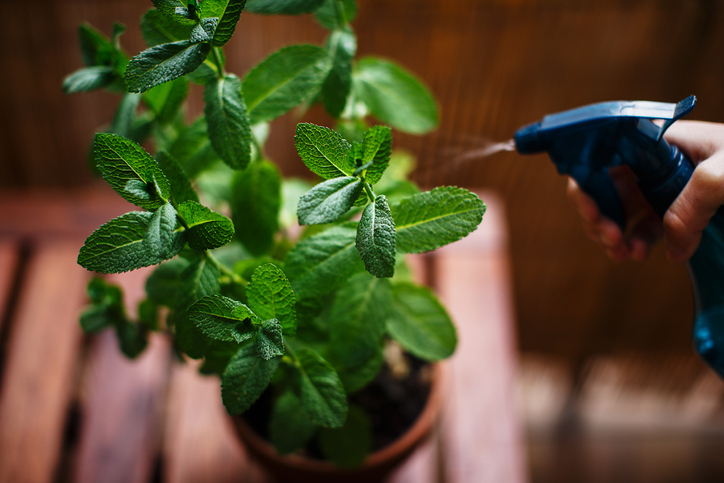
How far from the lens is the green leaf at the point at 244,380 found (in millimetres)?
386

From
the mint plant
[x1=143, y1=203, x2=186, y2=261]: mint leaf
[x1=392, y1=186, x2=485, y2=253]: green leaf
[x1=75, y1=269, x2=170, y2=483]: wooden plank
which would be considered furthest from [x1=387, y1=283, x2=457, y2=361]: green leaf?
[x1=75, y1=269, x2=170, y2=483]: wooden plank

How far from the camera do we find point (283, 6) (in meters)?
0.43

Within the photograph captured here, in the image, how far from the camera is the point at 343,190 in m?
0.37

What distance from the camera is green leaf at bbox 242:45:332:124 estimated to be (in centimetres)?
45

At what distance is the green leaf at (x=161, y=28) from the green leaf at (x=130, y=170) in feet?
0.32

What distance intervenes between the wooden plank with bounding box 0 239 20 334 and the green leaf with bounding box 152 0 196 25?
23.9 inches

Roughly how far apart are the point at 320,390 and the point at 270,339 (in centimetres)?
7

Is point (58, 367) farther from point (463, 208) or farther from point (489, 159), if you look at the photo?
point (489, 159)

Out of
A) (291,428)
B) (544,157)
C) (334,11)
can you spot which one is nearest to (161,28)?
(334,11)

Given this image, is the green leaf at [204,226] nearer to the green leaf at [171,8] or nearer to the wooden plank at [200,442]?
the green leaf at [171,8]

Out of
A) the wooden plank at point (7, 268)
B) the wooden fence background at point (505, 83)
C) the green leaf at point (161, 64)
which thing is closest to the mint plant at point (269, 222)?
the green leaf at point (161, 64)

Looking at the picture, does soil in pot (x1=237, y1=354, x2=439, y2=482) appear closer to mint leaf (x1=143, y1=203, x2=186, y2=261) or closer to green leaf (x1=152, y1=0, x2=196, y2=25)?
mint leaf (x1=143, y1=203, x2=186, y2=261)

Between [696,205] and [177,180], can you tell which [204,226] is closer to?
[177,180]

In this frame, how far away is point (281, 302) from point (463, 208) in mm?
146
